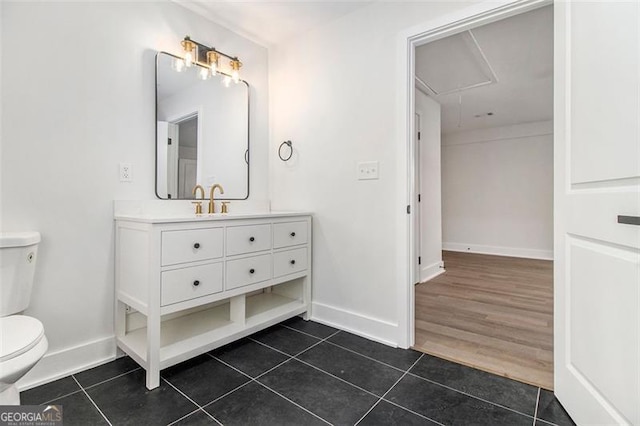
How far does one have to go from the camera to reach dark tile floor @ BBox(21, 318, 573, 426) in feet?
4.44

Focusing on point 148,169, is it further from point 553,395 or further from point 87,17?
point 553,395

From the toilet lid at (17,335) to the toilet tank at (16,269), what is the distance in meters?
0.10

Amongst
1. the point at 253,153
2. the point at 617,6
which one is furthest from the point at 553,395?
the point at 253,153

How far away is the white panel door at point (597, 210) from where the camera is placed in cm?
100

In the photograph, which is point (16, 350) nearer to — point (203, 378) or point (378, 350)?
point (203, 378)

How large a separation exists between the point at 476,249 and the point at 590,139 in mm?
5199

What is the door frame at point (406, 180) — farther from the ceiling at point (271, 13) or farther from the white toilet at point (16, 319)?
the white toilet at point (16, 319)

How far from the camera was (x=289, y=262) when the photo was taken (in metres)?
2.34

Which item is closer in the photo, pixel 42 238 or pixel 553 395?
pixel 553 395

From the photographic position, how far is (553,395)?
1.51 m

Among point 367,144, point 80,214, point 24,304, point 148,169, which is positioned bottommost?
point 24,304

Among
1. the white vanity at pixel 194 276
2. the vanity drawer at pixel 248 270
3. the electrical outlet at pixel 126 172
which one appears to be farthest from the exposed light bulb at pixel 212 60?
the vanity drawer at pixel 248 270

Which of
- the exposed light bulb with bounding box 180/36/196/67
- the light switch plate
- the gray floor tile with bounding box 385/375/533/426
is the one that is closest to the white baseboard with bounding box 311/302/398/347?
the gray floor tile with bounding box 385/375/533/426

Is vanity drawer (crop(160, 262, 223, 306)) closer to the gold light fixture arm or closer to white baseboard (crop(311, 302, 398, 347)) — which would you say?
white baseboard (crop(311, 302, 398, 347))
